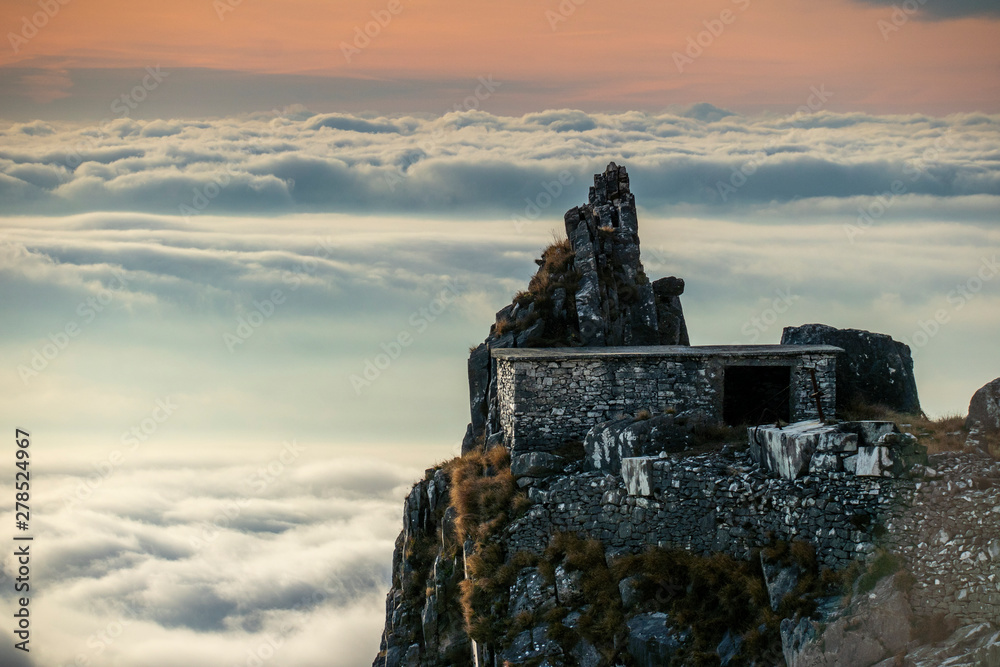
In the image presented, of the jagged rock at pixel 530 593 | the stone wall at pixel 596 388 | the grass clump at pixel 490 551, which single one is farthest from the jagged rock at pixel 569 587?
the stone wall at pixel 596 388

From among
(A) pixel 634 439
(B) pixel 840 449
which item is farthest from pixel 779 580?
(A) pixel 634 439

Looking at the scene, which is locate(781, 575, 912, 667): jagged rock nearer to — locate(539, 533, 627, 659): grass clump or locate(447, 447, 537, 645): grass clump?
locate(539, 533, 627, 659): grass clump

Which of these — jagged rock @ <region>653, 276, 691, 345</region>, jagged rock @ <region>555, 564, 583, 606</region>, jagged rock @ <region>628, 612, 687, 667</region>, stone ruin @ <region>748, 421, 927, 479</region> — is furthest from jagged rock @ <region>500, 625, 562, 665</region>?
jagged rock @ <region>653, 276, 691, 345</region>

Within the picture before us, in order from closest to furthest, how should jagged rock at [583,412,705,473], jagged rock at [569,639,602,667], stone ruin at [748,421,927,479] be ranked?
stone ruin at [748,421,927,479], jagged rock at [569,639,602,667], jagged rock at [583,412,705,473]

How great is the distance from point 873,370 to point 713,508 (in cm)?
1420

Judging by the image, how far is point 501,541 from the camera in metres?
35.7

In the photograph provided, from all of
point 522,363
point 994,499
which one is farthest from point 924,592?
point 522,363

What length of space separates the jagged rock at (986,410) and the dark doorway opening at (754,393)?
10.8 m

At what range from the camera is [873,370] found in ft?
139

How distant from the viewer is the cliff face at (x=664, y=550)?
2583cm

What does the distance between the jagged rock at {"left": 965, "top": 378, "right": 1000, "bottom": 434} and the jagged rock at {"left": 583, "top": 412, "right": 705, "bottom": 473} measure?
832 centimetres

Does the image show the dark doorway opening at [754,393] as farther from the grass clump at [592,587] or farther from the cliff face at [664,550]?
the grass clump at [592,587]

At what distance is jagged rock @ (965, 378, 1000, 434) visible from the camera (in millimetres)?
29484

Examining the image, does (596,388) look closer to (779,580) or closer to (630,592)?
(630,592)
